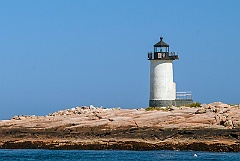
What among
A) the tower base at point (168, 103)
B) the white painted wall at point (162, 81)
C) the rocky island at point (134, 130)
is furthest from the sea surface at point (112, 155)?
the white painted wall at point (162, 81)

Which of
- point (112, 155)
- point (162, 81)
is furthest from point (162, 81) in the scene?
point (112, 155)

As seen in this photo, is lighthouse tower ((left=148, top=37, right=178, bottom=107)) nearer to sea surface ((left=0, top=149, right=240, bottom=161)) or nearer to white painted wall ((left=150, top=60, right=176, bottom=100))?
white painted wall ((left=150, top=60, right=176, bottom=100))

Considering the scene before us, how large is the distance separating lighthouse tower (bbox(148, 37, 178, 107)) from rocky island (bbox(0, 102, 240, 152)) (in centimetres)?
328

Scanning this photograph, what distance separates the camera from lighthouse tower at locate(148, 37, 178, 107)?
5191cm

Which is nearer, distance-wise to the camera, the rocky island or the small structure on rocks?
the rocky island

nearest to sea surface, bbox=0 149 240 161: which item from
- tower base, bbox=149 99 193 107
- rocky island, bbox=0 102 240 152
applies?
rocky island, bbox=0 102 240 152

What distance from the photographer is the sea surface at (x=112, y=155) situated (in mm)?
38719

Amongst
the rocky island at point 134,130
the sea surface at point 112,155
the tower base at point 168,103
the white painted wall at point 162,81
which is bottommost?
the sea surface at point 112,155

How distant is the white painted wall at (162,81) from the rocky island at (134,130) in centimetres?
333

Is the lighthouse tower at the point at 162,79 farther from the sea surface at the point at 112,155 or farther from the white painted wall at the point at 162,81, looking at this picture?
the sea surface at the point at 112,155

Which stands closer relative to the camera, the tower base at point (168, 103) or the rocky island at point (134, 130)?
the rocky island at point (134, 130)

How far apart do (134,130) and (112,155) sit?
11.1 feet

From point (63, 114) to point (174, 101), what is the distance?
22.3ft

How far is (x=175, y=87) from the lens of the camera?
5259cm
